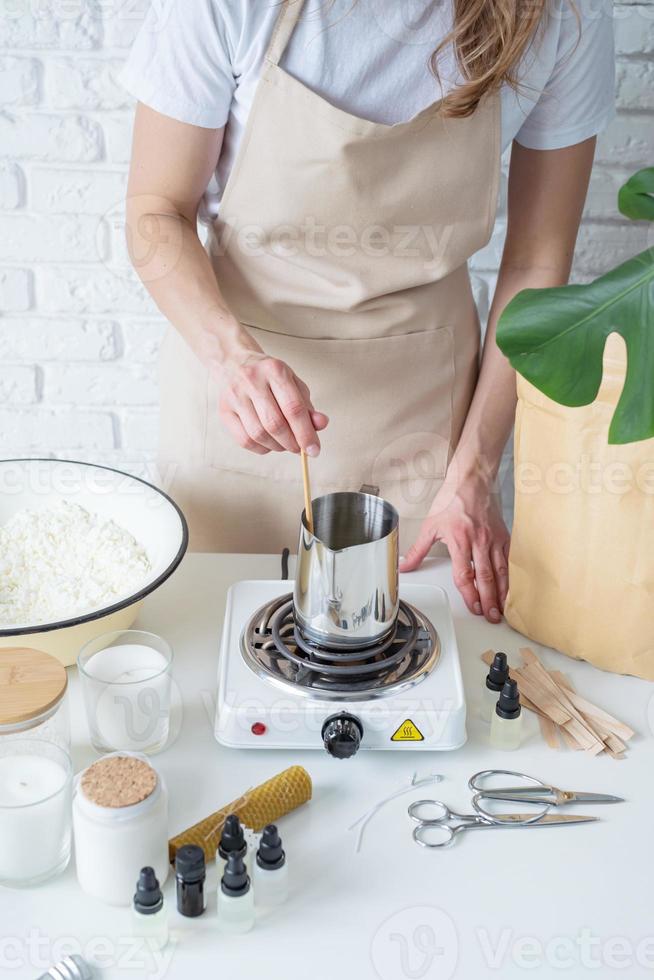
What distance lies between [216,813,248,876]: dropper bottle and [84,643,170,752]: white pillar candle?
17cm

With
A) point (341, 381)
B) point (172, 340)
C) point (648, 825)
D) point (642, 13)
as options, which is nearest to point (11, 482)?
point (172, 340)

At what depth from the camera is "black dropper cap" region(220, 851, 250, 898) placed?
2.58 ft

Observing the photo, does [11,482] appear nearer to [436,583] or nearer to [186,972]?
[436,583]

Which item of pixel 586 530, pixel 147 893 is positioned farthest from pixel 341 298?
pixel 147 893

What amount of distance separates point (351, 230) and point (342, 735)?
27.9 inches

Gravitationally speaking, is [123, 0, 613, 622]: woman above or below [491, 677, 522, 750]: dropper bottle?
above

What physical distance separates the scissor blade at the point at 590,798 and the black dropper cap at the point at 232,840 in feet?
1.03

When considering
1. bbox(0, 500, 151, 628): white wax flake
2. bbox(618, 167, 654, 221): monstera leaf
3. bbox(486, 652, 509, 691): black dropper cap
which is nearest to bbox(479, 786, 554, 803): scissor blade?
bbox(486, 652, 509, 691): black dropper cap

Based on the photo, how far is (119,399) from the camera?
6.57 feet

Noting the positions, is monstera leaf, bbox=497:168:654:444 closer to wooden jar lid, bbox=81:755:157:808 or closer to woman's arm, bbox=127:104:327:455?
woman's arm, bbox=127:104:327:455

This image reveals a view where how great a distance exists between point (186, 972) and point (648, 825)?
430 mm

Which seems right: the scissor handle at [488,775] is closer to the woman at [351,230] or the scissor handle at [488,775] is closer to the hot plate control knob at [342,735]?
the hot plate control knob at [342,735]

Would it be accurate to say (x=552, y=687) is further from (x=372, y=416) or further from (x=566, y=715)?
(x=372, y=416)

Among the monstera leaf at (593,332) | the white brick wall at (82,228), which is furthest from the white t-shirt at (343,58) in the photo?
the monstera leaf at (593,332)
